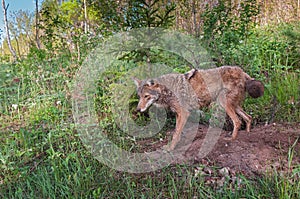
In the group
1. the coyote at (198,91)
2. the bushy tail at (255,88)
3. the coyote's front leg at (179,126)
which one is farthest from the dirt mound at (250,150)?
the bushy tail at (255,88)

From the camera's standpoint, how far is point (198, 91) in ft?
12.5

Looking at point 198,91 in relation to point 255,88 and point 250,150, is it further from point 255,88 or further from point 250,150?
point 250,150

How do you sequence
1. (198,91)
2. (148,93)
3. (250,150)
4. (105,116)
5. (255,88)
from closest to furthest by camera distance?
(250,150) < (255,88) < (148,93) < (198,91) < (105,116)

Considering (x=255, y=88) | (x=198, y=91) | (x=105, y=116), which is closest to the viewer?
(x=255, y=88)

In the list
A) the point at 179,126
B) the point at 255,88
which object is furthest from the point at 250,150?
the point at 179,126

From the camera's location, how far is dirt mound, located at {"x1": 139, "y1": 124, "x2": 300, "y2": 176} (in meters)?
2.97

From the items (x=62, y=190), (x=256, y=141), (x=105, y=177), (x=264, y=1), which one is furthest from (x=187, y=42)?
(x=264, y=1)

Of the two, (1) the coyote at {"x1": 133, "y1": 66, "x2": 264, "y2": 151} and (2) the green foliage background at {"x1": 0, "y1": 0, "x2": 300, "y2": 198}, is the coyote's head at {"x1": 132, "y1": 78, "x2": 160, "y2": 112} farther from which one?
(2) the green foliage background at {"x1": 0, "y1": 0, "x2": 300, "y2": 198}

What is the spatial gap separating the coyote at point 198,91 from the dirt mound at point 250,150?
19 cm

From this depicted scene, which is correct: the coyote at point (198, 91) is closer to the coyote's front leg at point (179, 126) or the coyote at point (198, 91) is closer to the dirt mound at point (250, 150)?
the coyote's front leg at point (179, 126)

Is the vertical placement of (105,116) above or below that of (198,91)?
below

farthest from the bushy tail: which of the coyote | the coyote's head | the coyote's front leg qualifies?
the coyote's head

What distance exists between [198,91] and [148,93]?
729 millimetres

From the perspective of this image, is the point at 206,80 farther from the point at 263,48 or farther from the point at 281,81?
the point at 263,48
